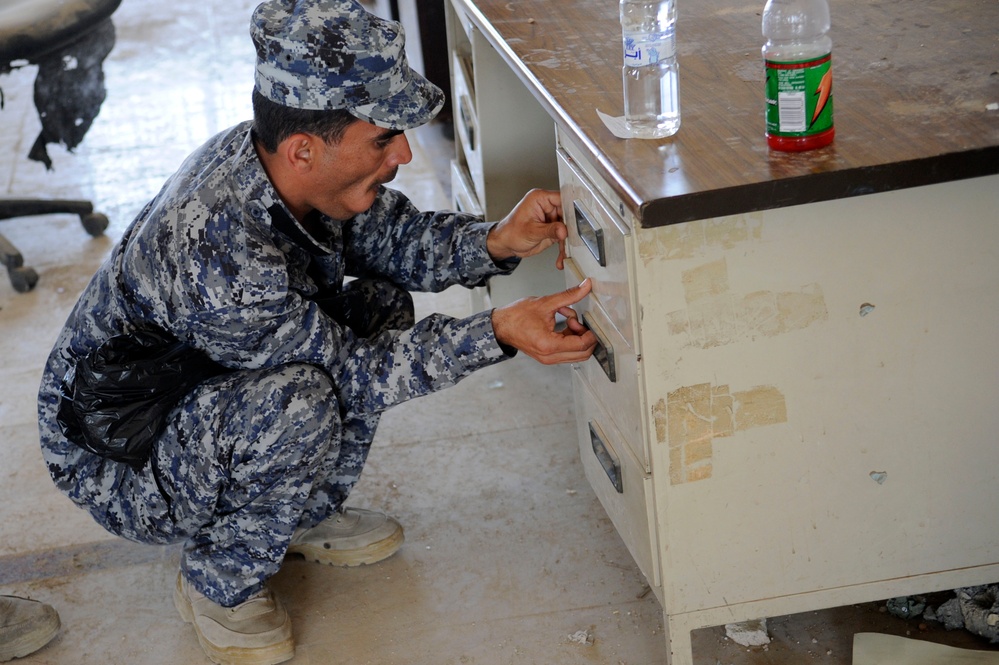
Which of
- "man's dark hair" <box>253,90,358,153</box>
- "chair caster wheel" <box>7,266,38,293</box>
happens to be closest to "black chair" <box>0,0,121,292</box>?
"chair caster wheel" <box>7,266,38,293</box>

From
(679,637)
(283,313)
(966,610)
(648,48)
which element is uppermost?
(648,48)

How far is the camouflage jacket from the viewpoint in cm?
151

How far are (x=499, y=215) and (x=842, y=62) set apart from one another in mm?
916

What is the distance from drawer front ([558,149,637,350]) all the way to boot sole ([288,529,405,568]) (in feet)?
2.15

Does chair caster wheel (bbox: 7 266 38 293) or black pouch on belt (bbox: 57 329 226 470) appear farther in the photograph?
chair caster wheel (bbox: 7 266 38 293)

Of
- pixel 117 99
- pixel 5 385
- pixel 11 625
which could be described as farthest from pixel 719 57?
→ pixel 117 99

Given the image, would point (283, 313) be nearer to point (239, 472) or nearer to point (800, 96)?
point (239, 472)

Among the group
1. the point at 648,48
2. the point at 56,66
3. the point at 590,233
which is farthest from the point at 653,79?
the point at 56,66

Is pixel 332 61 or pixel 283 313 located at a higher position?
pixel 332 61

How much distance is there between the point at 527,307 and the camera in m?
1.50

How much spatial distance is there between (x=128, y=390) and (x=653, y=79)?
0.89 meters

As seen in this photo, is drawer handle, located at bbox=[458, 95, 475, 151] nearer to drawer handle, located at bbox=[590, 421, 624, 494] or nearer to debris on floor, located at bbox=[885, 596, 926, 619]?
drawer handle, located at bbox=[590, 421, 624, 494]

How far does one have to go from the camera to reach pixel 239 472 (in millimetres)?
1629

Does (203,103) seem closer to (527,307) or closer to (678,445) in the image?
(527,307)
